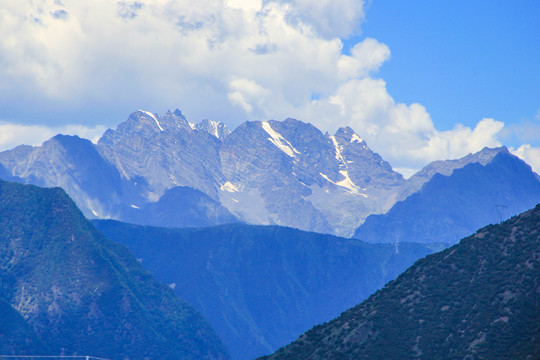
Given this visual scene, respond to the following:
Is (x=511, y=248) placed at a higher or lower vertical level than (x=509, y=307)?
higher

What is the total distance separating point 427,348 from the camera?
18725cm

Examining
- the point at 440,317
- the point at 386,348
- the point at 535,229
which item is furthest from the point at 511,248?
the point at 386,348

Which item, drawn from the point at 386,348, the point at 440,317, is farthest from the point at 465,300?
the point at 386,348

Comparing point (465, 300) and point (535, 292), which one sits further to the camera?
point (465, 300)

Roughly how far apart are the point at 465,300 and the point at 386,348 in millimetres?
19157

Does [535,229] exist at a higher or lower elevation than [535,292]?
higher

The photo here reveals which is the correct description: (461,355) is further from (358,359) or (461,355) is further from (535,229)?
(535,229)

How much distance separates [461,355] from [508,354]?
10409mm

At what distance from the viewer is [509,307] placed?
18300 cm

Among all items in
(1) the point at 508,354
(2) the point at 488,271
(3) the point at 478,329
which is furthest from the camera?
(2) the point at 488,271

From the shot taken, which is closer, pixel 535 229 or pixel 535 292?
pixel 535 292

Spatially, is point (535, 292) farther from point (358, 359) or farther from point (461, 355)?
point (358, 359)

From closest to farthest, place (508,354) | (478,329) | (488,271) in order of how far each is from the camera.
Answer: (508,354)
(478,329)
(488,271)

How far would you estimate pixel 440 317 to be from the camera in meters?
194
